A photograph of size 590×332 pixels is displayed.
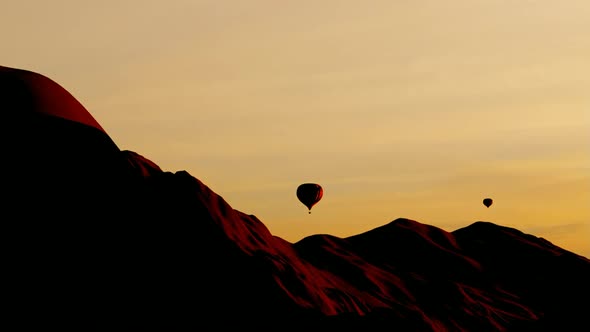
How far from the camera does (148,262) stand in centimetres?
8006

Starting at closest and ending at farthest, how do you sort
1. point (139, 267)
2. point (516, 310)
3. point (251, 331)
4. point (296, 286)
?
point (251, 331) < point (139, 267) < point (296, 286) < point (516, 310)

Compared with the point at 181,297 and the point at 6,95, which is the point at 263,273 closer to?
the point at 181,297

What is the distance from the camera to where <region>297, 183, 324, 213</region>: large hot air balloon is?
292ft

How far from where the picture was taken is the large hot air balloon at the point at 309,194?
89000mm

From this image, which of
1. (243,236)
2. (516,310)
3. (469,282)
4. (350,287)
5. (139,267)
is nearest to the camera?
(139,267)

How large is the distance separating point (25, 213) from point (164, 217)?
10.7 m

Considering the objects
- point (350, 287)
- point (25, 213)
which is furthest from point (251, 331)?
point (350, 287)

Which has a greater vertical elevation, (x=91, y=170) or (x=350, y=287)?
(x=91, y=170)

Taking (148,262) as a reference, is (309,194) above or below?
above

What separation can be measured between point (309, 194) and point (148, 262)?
616 inches

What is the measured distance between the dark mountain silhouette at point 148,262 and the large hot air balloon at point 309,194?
524cm

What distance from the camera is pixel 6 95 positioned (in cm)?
8619

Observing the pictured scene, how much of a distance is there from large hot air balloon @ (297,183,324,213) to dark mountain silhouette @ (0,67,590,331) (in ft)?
17.2

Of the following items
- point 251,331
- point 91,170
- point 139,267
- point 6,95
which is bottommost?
point 251,331
